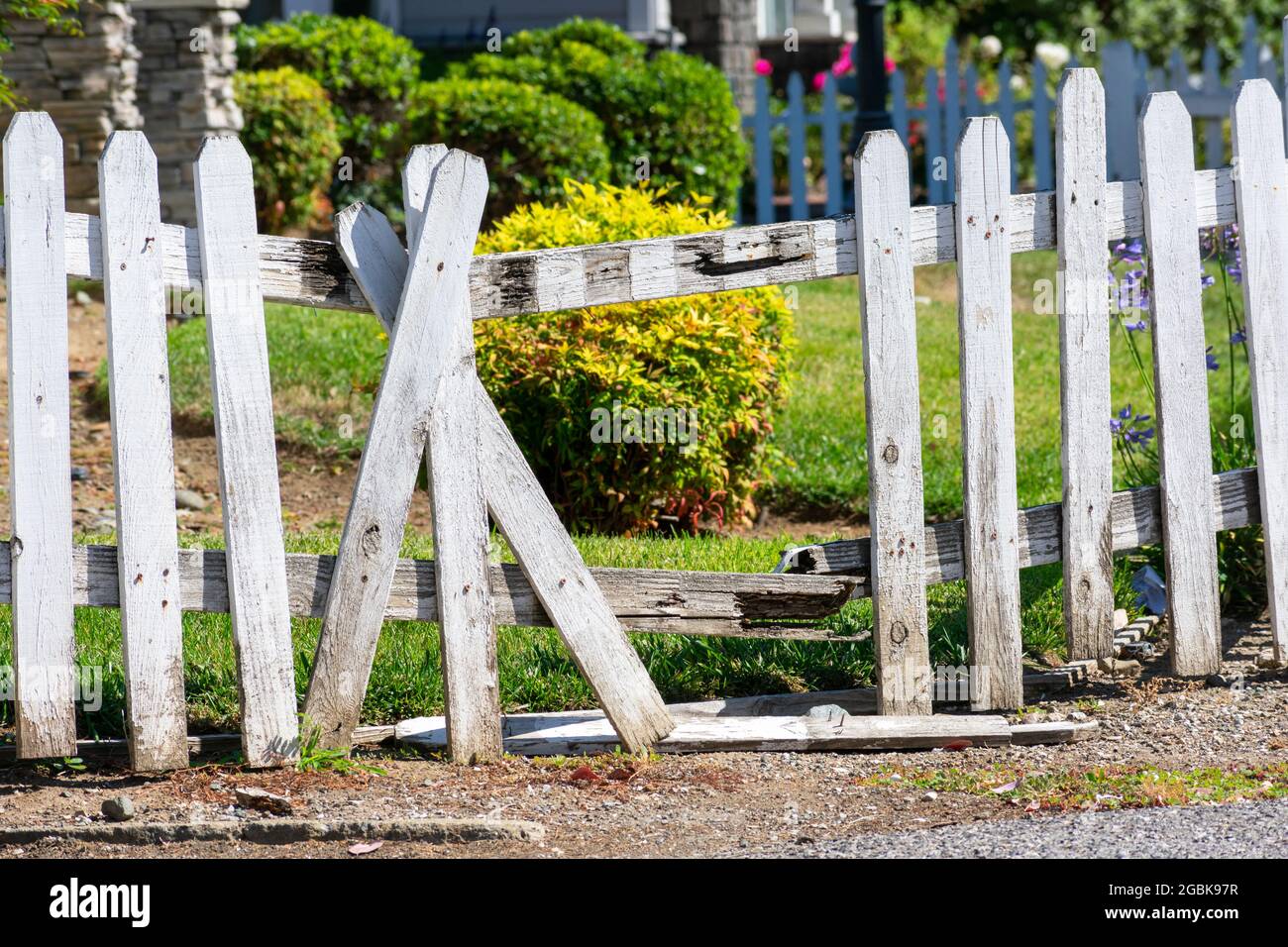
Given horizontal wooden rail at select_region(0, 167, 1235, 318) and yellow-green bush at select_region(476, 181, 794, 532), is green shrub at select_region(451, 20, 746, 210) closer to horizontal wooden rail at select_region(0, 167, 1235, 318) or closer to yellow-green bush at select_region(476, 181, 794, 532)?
yellow-green bush at select_region(476, 181, 794, 532)

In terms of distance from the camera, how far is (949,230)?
382cm

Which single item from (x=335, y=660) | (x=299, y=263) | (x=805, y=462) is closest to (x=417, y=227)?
(x=299, y=263)

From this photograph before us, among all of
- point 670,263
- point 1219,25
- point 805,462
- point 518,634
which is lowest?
point 518,634

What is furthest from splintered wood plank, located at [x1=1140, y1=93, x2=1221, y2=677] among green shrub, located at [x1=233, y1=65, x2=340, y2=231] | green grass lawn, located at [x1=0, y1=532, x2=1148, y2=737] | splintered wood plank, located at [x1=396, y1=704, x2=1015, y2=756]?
green shrub, located at [x1=233, y1=65, x2=340, y2=231]

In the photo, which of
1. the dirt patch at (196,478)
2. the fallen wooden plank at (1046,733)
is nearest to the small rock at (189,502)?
the dirt patch at (196,478)

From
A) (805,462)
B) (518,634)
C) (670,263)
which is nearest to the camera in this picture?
(670,263)

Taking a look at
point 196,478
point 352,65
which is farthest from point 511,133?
point 196,478

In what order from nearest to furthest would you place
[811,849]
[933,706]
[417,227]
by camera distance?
1. [811,849]
2. [417,227]
3. [933,706]

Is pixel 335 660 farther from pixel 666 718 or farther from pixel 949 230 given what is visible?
pixel 949 230

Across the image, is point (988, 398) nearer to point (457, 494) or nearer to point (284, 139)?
point (457, 494)

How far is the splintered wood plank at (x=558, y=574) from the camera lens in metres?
3.53

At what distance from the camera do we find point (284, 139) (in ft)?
34.0

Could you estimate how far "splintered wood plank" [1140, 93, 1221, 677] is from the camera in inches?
158

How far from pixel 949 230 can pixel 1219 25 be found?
16031 mm
